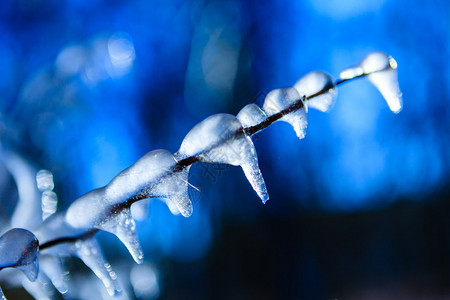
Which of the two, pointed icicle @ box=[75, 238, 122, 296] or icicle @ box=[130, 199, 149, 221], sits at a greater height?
icicle @ box=[130, 199, 149, 221]

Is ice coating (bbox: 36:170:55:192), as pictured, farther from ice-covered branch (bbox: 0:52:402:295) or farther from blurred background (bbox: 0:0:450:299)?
blurred background (bbox: 0:0:450:299)

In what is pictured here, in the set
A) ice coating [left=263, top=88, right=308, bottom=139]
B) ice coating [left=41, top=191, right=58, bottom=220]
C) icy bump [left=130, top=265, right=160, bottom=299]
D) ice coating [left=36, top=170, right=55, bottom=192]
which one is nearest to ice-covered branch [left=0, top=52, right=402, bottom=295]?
ice coating [left=263, top=88, right=308, bottom=139]

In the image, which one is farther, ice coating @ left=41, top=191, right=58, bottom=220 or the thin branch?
ice coating @ left=41, top=191, right=58, bottom=220

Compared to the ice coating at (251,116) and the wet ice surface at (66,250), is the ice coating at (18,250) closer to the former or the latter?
the wet ice surface at (66,250)

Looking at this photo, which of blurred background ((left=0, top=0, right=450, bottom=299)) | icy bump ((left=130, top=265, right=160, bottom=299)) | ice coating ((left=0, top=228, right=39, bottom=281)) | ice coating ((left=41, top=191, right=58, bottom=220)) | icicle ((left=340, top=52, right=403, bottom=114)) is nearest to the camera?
ice coating ((left=0, top=228, right=39, bottom=281))

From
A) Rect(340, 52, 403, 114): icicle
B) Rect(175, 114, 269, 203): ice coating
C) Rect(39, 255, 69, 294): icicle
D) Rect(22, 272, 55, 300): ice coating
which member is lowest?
Rect(22, 272, 55, 300): ice coating

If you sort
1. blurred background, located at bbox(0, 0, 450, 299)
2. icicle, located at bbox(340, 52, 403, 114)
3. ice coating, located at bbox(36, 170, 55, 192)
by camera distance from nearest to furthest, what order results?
1. icicle, located at bbox(340, 52, 403, 114)
2. ice coating, located at bbox(36, 170, 55, 192)
3. blurred background, located at bbox(0, 0, 450, 299)

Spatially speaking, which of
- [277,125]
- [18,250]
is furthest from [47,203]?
[277,125]
